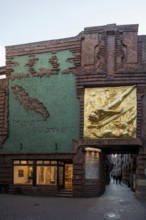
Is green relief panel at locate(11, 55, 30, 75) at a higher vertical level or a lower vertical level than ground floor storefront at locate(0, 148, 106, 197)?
higher

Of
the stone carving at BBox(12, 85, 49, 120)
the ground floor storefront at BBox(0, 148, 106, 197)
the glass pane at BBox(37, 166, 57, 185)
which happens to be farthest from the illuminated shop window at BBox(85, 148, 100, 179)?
the stone carving at BBox(12, 85, 49, 120)

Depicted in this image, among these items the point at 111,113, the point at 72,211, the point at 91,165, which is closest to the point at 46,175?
the point at 91,165

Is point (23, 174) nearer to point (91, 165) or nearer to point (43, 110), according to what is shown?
point (43, 110)

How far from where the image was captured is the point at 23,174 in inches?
1059

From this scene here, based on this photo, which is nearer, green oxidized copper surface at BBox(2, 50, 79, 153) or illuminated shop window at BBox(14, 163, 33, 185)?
green oxidized copper surface at BBox(2, 50, 79, 153)

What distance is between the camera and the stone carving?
87.9 ft

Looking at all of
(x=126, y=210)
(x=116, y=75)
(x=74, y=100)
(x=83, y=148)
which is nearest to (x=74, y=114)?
(x=74, y=100)

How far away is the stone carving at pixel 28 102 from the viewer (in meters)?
26.8

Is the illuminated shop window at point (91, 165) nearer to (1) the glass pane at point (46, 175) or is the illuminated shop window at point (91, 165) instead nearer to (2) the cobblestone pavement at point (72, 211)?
(1) the glass pane at point (46, 175)

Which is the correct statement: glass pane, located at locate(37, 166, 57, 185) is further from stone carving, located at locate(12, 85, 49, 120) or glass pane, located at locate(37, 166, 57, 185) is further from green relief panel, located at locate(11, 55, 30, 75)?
green relief panel, located at locate(11, 55, 30, 75)

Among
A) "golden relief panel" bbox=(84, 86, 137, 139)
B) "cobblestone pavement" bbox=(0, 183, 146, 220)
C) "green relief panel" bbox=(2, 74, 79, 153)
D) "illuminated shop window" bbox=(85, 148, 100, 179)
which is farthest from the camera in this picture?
"green relief panel" bbox=(2, 74, 79, 153)

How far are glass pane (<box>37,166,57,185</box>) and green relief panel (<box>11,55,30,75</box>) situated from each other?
932 centimetres

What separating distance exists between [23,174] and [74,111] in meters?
7.53

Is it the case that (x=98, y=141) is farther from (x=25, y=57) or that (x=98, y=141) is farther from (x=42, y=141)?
(x=25, y=57)
